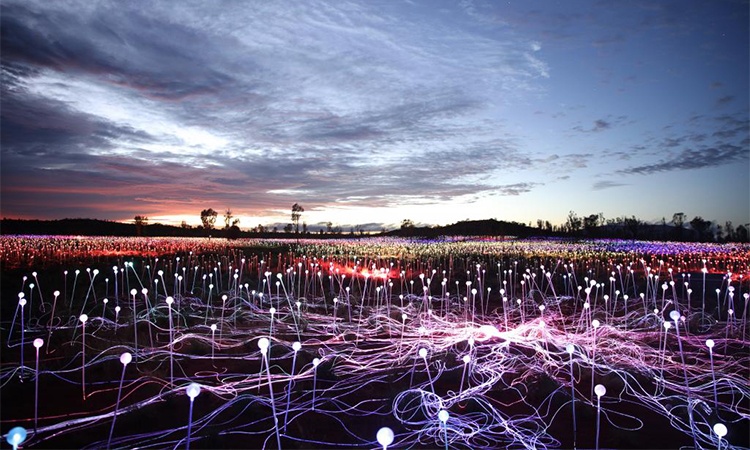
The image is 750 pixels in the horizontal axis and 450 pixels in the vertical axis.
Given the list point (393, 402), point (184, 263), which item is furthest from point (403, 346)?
point (184, 263)

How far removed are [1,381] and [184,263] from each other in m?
15.6

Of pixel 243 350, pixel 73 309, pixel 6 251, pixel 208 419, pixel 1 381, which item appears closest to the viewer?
pixel 208 419

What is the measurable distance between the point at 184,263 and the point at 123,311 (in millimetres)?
10855

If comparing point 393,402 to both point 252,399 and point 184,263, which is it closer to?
point 252,399

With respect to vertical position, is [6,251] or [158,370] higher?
[6,251]

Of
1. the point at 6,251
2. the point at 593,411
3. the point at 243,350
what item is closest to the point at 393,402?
the point at 593,411

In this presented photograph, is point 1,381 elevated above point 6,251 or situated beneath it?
situated beneath

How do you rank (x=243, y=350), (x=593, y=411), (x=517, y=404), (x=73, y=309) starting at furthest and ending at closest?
(x=73, y=309)
(x=243, y=350)
(x=517, y=404)
(x=593, y=411)

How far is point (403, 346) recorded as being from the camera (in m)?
7.37

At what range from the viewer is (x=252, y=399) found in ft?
16.0

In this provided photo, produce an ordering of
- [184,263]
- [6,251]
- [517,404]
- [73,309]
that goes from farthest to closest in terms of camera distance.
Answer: [184,263], [6,251], [73,309], [517,404]

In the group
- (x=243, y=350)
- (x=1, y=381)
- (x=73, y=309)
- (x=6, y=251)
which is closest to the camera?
(x=1, y=381)

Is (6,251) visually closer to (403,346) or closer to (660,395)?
(403,346)

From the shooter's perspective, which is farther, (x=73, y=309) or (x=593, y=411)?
(x=73, y=309)
